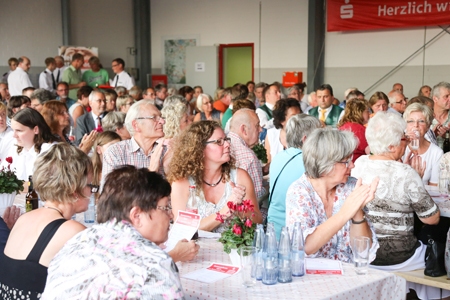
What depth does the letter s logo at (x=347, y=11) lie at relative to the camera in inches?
479

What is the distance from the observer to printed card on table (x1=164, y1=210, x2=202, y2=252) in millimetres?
2725

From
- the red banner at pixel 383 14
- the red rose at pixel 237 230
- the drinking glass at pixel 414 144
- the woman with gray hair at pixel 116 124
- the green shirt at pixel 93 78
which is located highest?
the red banner at pixel 383 14

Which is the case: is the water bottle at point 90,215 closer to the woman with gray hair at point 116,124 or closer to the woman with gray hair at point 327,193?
the woman with gray hair at point 327,193

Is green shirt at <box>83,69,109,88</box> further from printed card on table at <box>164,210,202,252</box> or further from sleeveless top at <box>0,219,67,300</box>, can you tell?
sleeveless top at <box>0,219,67,300</box>

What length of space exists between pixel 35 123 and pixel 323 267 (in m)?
3.16

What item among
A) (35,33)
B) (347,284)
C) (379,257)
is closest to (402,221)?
(379,257)

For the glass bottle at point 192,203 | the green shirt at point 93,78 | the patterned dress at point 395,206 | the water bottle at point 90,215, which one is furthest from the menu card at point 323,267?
the green shirt at point 93,78

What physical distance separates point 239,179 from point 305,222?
32.4 inches

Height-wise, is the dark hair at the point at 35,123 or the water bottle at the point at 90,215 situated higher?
the dark hair at the point at 35,123

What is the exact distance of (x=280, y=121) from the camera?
6133 millimetres

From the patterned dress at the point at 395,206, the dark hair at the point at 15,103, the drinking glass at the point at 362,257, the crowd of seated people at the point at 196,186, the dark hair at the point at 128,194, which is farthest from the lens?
the dark hair at the point at 15,103

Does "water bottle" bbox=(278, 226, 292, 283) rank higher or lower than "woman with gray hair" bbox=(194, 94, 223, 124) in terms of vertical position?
lower

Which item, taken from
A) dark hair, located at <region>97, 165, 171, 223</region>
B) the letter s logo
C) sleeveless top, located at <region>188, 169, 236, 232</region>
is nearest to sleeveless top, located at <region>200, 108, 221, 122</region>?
the letter s logo

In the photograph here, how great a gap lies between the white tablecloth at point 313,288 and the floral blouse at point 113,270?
561 mm
